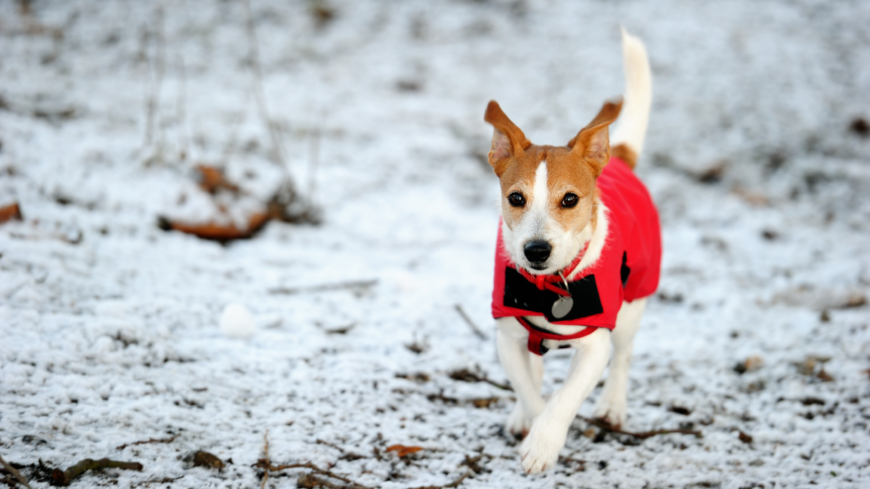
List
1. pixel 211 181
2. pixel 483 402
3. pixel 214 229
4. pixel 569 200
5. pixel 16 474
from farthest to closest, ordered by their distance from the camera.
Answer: pixel 211 181
pixel 214 229
pixel 483 402
pixel 569 200
pixel 16 474

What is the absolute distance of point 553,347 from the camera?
8.11ft

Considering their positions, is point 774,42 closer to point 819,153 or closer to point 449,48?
point 819,153

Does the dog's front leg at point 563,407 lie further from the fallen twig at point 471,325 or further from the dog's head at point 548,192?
the fallen twig at point 471,325

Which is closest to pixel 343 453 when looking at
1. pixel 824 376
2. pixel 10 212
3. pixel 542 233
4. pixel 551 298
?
pixel 551 298

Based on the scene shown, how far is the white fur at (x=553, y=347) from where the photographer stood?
7.28ft

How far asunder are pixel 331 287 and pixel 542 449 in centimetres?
213

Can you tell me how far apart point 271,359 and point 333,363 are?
12.7 inches

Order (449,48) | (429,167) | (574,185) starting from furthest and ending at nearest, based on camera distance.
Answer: (449,48) < (429,167) < (574,185)

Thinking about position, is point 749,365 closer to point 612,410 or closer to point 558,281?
point 612,410

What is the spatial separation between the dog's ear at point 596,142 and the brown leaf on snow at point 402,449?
56.3 inches

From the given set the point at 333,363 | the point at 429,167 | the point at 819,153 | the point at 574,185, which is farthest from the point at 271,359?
the point at 819,153

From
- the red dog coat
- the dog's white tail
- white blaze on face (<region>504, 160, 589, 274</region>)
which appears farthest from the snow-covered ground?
the dog's white tail

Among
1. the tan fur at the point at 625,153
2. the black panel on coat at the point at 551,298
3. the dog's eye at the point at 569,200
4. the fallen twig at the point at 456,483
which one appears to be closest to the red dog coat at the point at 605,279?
the black panel on coat at the point at 551,298

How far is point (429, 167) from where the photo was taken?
639cm
